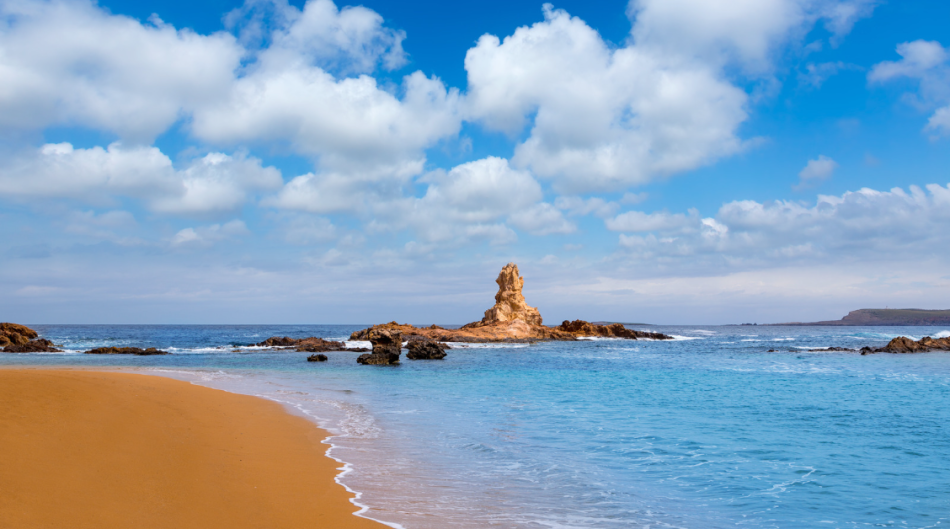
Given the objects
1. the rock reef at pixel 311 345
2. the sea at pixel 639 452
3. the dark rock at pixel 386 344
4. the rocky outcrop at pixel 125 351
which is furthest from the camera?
the rock reef at pixel 311 345

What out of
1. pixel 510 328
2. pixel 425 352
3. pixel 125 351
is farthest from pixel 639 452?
pixel 510 328

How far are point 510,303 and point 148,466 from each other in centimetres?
6193

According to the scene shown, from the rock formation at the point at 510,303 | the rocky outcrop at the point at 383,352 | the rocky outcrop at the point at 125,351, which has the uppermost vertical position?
the rock formation at the point at 510,303

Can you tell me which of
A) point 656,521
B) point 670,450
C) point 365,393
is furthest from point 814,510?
point 365,393

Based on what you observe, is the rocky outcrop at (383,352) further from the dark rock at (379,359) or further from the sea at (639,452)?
the sea at (639,452)

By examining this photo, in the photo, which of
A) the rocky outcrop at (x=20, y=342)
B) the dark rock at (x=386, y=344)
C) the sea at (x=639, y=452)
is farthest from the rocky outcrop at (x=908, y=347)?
the rocky outcrop at (x=20, y=342)

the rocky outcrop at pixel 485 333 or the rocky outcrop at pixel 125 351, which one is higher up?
the rocky outcrop at pixel 485 333

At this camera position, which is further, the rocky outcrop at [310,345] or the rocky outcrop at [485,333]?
the rocky outcrop at [485,333]

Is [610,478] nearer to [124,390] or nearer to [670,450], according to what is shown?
[670,450]

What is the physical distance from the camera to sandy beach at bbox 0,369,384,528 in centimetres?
547

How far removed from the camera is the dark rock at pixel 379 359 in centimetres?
3457

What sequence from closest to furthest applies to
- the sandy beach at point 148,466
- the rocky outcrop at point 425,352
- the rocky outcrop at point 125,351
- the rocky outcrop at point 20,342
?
the sandy beach at point 148,466
the rocky outcrop at point 425,352
the rocky outcrop at point 125,351
the rocky outcrop at point 20,342

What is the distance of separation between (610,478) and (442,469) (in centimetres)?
272

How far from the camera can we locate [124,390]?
14.0m
